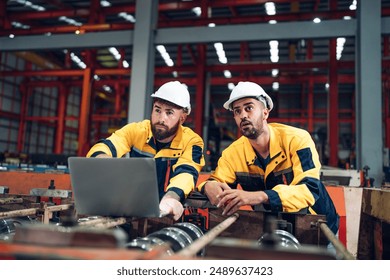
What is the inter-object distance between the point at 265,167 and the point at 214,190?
45cm

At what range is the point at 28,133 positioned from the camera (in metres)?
17.2

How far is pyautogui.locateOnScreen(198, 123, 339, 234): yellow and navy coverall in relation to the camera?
2023 millimetres

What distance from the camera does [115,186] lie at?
1.57 metres

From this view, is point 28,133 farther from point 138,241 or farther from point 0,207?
point 138,241

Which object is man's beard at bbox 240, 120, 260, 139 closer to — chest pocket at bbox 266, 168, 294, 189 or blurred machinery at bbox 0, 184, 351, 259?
chest pocket at bbox 266, 168, 294, 189

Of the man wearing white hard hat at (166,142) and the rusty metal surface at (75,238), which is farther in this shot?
the man wearing white hard hat at (166,142)

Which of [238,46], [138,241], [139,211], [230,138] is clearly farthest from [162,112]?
[238,46]

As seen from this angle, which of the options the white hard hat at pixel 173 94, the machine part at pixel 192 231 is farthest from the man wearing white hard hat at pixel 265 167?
the white hard hat at pixel 173 94

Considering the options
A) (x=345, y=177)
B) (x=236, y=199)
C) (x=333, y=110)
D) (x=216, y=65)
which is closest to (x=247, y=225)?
(x=236, y=199)

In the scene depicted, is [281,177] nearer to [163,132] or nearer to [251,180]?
[251,180]

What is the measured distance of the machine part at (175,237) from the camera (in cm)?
155

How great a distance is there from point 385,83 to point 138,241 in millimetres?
11868

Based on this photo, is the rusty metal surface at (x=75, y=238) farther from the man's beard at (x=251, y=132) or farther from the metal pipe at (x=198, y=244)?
the man's beard at (x=251, y=132)

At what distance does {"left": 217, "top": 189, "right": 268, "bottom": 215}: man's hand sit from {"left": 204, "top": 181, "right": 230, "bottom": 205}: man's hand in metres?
0.11
